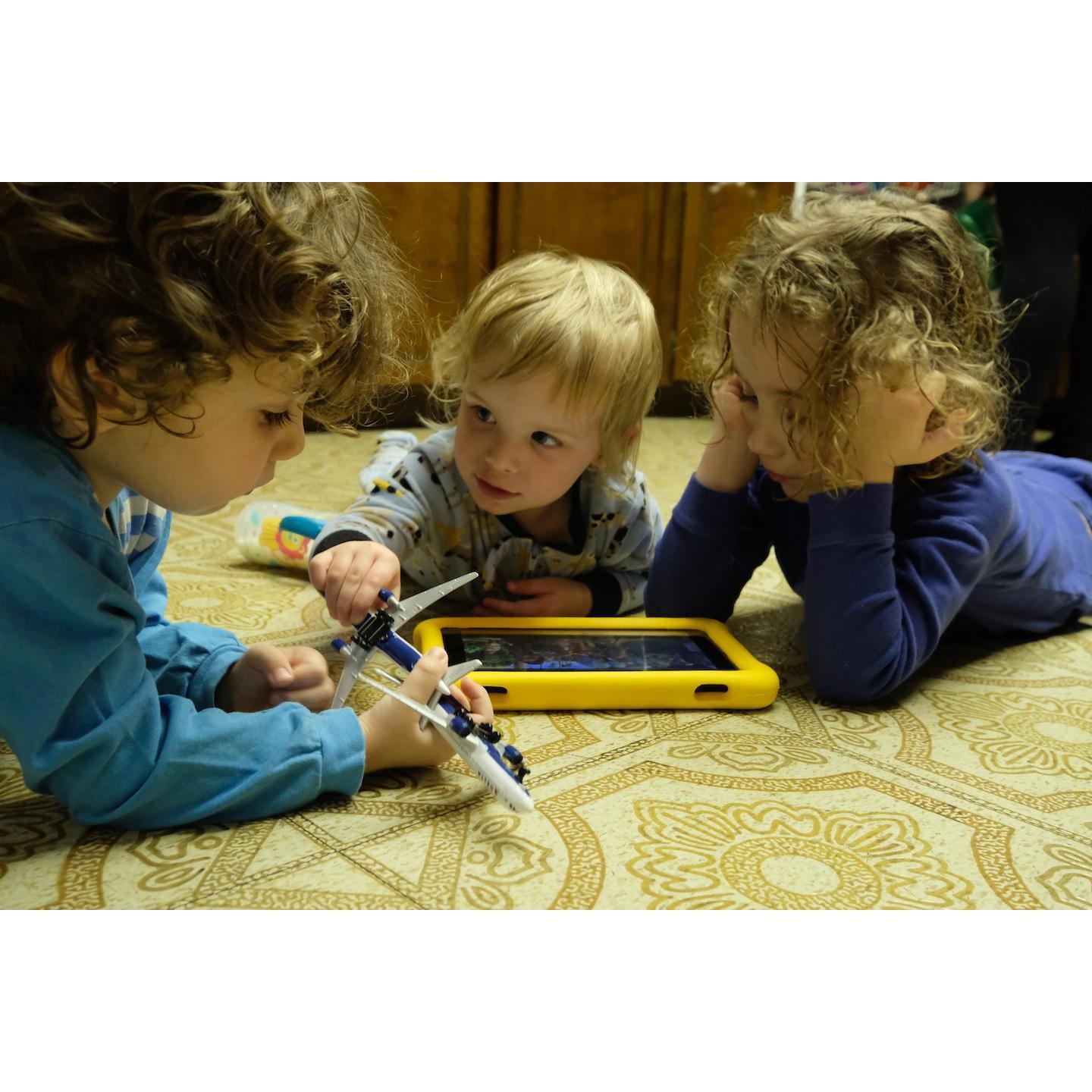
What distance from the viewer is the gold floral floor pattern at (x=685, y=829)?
601 mm

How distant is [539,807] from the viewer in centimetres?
70

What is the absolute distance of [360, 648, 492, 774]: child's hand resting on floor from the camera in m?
0.69

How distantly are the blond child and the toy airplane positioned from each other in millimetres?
100

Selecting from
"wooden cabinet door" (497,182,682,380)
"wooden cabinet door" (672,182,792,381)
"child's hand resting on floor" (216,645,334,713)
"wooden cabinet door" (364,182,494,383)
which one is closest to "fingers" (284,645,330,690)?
"child's hand resting on floor" (216,645,334,713)

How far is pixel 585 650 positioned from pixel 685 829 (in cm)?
28

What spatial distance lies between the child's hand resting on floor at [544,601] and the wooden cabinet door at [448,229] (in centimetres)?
105

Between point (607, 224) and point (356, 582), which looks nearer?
point (356, 582)

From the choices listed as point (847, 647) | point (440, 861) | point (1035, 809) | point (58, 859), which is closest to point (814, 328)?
point (847, 647)

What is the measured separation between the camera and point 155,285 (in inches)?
22.9

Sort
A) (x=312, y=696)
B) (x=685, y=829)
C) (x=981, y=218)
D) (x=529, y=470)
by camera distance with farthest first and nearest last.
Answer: (x=981, y=218)
(x=529, y=470)
(x=312, y=696)
(x=685, y=829)

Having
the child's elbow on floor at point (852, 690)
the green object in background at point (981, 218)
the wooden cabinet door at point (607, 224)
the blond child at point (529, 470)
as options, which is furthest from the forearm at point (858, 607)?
the wooden cabinet door at point (607, 224)

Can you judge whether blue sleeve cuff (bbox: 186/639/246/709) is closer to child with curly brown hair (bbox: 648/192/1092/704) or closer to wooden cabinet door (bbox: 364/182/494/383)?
child with curly brown hair (bbox: 648/192/1092/704)

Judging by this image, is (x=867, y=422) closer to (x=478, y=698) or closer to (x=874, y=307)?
(x=874, y=307)

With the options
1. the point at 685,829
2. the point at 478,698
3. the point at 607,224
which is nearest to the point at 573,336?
the point at 478,698
